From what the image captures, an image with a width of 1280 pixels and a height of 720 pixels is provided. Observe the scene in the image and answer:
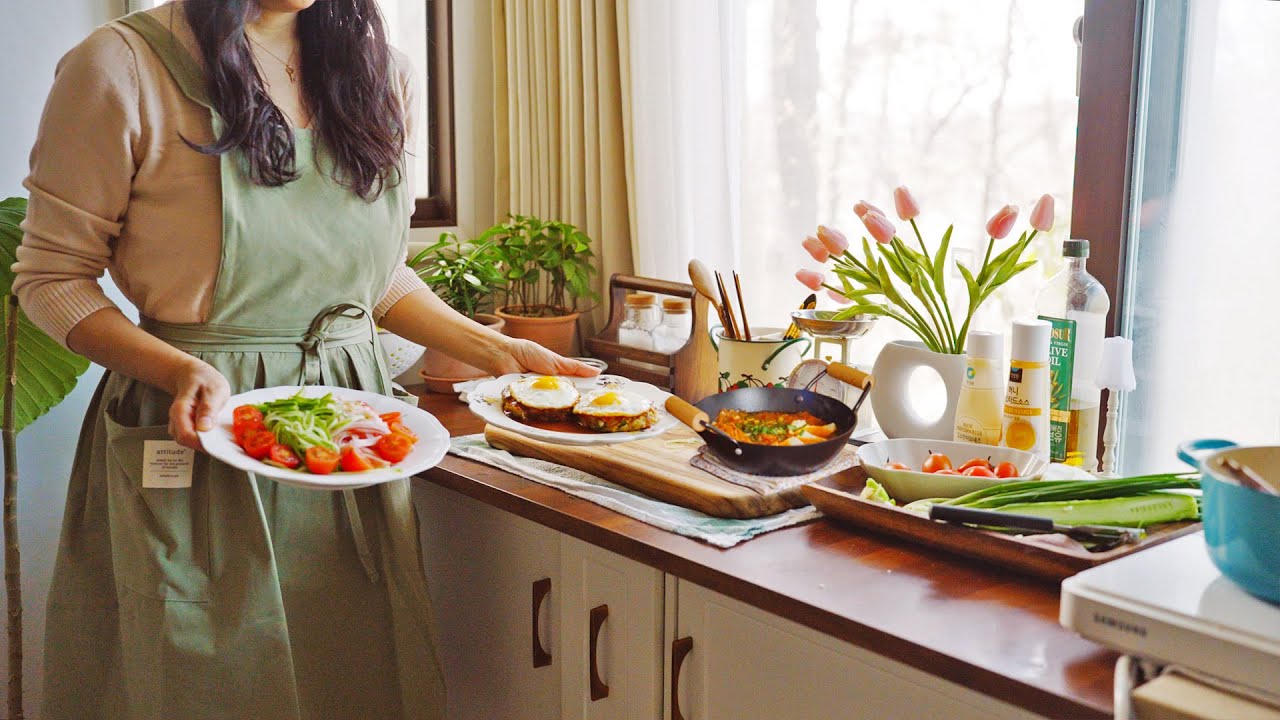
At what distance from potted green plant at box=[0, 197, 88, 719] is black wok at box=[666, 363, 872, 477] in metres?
1.13

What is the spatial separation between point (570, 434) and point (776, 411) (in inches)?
13.0

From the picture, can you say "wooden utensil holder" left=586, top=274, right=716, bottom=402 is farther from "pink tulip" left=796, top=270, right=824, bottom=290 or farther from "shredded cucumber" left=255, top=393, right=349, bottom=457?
"shredded cucumber" left=255, top=393, right=349, bottom=457

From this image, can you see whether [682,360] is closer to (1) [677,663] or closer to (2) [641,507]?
(2) [641,507]

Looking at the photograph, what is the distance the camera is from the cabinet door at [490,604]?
1605mm

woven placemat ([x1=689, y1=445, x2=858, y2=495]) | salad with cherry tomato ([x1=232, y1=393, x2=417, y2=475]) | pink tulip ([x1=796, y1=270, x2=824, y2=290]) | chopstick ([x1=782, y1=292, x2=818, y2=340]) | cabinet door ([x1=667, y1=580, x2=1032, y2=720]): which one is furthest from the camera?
chopstick ([x1=782, y1=292, x2=818, y2=340])

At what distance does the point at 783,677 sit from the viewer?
1247mm

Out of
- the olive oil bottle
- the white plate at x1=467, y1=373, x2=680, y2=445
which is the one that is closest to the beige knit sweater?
the white plate at x1=467, y1=373, x2=680, y2=445

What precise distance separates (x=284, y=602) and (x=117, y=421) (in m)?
0.35

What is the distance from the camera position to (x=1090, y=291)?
1.62 meters

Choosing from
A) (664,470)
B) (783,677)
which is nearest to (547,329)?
(664,470)

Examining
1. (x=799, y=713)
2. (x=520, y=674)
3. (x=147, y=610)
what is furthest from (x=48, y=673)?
(x=799, y=713)

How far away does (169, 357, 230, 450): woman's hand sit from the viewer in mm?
1372

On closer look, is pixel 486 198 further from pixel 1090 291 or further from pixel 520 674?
pixel 1090 291

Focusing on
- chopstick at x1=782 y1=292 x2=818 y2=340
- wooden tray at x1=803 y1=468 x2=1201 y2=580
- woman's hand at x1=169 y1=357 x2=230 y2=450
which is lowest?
wooden tray at x1=803 y1=468 x2=1201 y2=580
